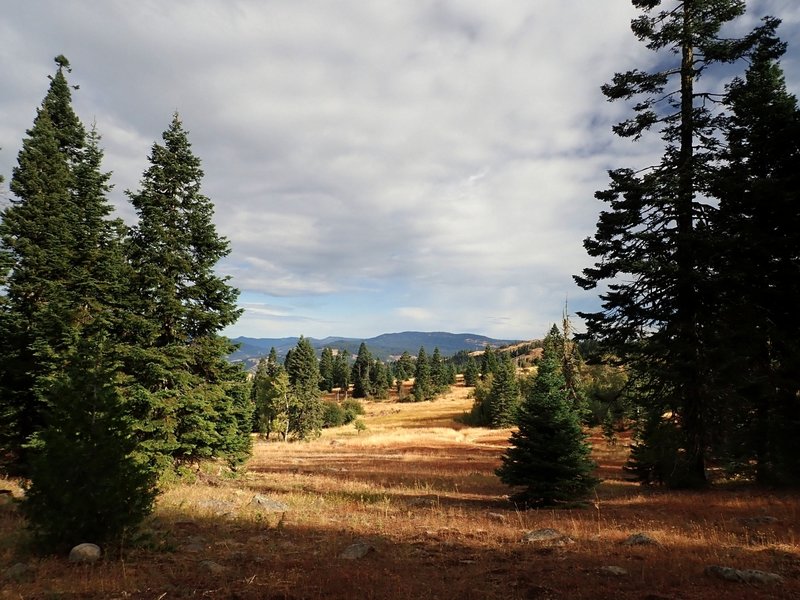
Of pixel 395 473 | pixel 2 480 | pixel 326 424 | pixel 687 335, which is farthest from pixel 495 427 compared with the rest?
pixel 2 480

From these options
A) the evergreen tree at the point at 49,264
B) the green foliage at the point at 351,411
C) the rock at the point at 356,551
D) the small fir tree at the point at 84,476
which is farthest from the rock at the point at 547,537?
the green foliage at the point at 351,411

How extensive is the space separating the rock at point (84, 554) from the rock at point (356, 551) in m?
4.15

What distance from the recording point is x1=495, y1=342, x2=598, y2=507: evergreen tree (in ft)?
45.8

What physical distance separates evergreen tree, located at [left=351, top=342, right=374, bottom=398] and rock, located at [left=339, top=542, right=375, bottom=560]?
378 feet

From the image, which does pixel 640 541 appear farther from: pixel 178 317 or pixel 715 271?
pixel 178 317

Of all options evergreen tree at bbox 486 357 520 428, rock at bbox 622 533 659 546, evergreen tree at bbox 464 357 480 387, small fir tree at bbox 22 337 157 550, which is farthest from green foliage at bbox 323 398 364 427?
rock at bbox 622 533 659 546

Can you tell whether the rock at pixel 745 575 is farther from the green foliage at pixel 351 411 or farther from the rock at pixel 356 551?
the green foliage at pixel 351 411

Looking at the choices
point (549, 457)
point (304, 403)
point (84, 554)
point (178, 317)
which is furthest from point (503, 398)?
point (84, 554)

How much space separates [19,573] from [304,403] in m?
60.1

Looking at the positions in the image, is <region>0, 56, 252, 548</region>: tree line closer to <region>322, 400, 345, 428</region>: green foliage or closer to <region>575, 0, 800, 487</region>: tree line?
<region>575, 0, 800, 487</region>: tree line

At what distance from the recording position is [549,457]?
47.1ft

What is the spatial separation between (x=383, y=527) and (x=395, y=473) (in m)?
15.5

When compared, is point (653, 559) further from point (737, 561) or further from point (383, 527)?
point (383, 527)

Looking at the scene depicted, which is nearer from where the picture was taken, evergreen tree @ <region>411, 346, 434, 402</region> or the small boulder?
the small boulder
